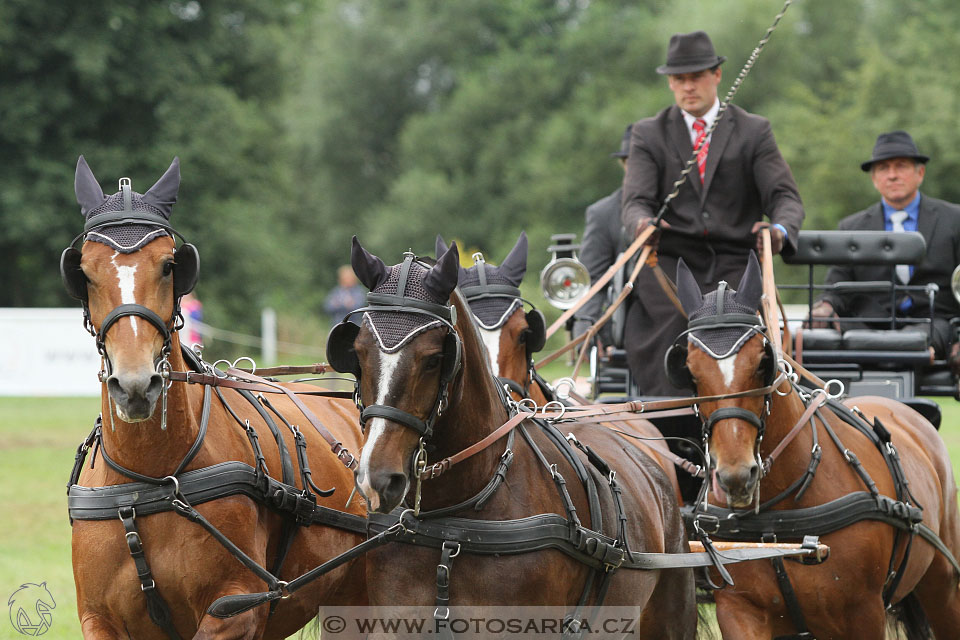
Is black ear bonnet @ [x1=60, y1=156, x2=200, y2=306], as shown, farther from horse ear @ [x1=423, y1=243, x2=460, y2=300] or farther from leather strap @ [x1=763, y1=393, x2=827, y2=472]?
leather strap @ [x1=763, y1=393, x2=827, y2=472]

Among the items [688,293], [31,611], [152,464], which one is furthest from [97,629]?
[31,611]

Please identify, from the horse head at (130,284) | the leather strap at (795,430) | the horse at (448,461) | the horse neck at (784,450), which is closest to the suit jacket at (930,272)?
the leather strap at (795,430)

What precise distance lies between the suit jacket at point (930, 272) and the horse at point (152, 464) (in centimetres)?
411

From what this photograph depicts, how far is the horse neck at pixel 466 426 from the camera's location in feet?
11.7

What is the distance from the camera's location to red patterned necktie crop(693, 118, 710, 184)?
602cm

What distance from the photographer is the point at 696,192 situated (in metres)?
6.04

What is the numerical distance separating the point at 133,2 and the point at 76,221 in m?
4.72

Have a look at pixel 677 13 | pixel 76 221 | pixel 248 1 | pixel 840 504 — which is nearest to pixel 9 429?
pixel 76 221

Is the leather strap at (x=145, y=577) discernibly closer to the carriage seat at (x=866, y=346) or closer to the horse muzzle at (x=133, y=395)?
the horse muzzle at (x=133, y=395)

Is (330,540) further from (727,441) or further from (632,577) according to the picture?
(727,441)

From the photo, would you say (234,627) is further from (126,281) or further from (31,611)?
(31,611)

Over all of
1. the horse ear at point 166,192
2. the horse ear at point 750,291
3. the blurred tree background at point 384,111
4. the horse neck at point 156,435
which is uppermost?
the blurred tree background at point 384,111

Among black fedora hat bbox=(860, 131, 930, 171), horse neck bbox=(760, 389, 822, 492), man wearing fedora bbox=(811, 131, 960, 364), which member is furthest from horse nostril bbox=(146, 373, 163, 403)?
black fedora hat bbox=(860, 131, 930, 171)

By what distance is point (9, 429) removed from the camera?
15555 mm
